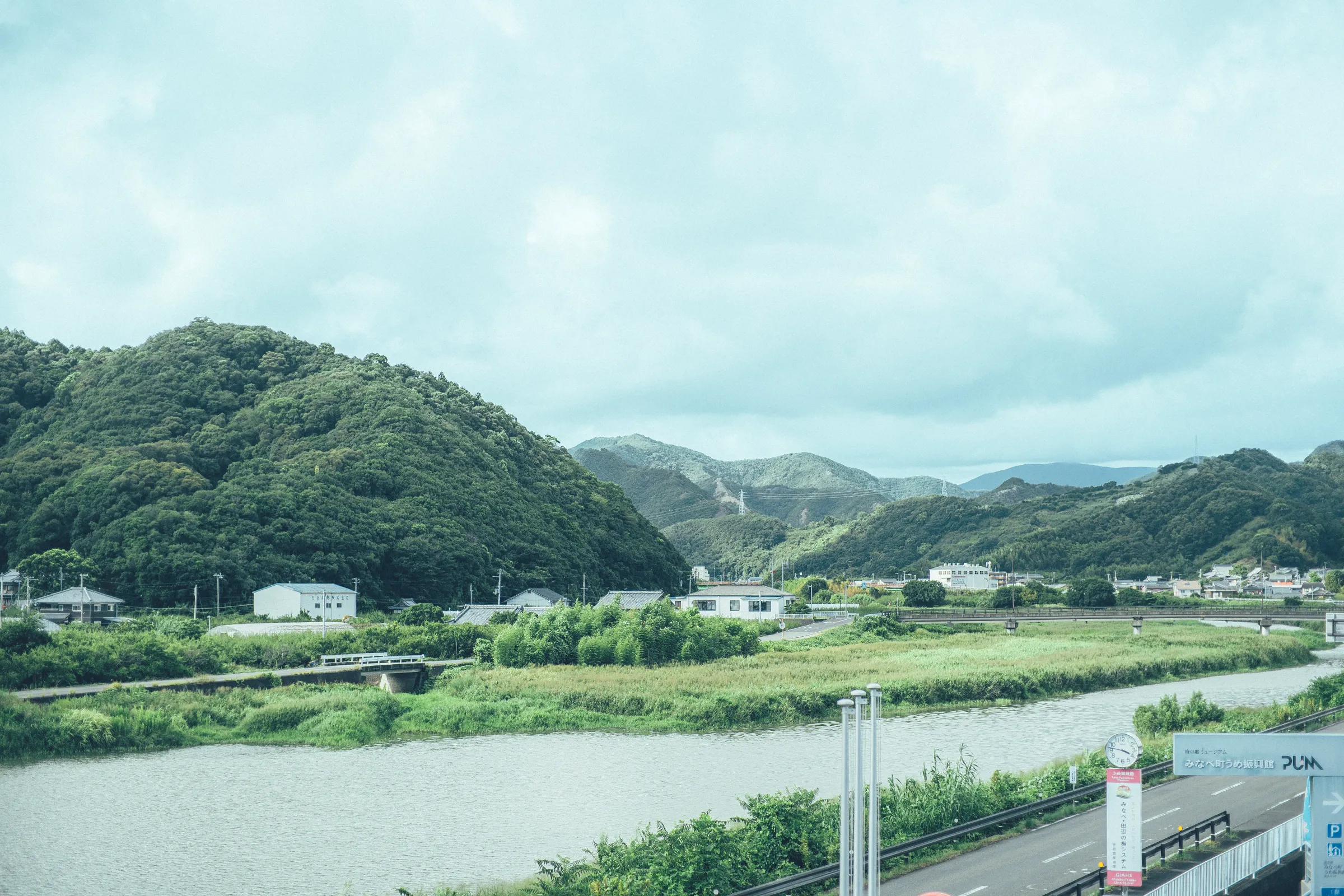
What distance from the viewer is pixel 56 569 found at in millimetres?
74250

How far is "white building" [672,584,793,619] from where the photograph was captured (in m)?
83.6

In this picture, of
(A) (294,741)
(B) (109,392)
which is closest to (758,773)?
(A) (294,741)

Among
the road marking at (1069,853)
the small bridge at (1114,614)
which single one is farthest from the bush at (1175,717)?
the small bridge at (1114,614)

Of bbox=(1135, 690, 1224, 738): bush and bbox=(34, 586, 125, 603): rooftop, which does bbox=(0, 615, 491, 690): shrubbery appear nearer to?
bbox=(34, 586, 125, 603): rooftop

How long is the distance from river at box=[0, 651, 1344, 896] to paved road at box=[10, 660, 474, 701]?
6.60 m

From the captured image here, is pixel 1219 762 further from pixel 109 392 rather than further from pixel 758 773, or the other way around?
pixel 109 392

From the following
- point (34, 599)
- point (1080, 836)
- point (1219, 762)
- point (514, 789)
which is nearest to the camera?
point (1219, 762)

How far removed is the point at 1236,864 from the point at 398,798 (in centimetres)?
2048

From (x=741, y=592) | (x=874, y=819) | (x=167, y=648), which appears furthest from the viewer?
(x=741, y=592)

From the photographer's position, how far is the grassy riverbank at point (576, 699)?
37.1 metres

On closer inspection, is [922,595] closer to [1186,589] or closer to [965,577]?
[1186,589]

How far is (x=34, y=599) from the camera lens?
2822 inches

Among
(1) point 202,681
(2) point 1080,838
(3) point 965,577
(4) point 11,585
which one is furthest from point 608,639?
(3) point 965,577

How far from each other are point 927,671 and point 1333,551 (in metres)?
124
